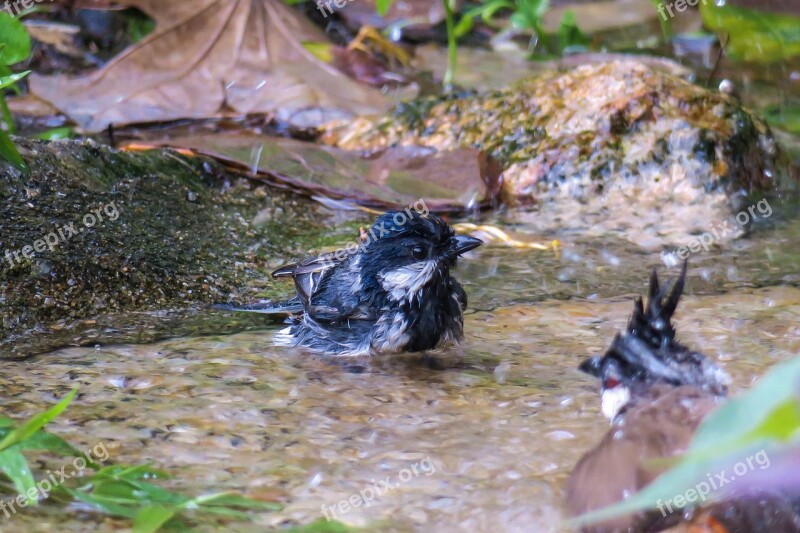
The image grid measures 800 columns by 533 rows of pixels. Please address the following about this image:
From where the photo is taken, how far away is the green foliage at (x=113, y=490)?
2.05m

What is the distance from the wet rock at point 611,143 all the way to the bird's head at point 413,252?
47.7 inches

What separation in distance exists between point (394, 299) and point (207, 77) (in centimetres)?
300

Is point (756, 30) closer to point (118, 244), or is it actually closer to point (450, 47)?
point (450, 47)

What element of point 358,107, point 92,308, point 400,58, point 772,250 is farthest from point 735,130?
point 92,308

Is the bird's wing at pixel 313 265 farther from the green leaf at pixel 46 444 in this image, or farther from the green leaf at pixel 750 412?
the green leaf at pixel 750 412

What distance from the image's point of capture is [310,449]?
251cm

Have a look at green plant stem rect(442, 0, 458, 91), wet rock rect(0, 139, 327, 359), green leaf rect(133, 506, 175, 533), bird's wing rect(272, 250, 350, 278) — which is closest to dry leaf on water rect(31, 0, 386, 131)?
green plant stem rect(442, 0, 458, 91)

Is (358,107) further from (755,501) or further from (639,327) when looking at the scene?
(755,501)

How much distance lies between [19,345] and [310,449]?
1293mm

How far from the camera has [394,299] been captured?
11.7 feet

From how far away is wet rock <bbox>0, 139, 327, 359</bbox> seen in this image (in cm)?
347
